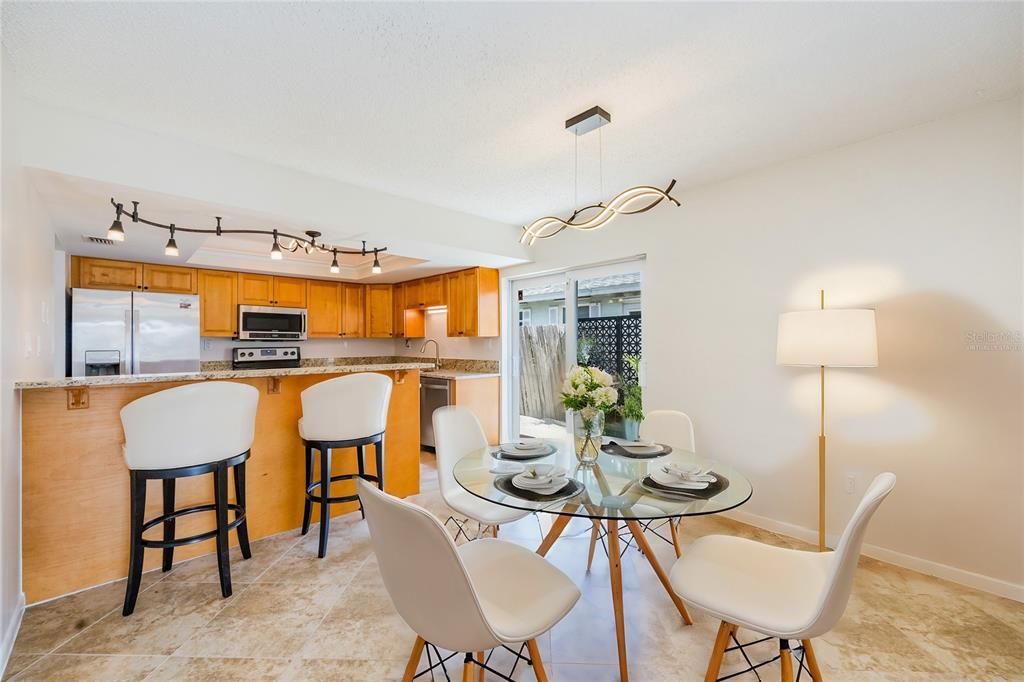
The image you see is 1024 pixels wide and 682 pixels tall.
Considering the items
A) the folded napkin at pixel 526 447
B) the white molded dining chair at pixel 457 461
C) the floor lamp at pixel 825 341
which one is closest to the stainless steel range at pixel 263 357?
the white molded dining chair at pixel 457 461

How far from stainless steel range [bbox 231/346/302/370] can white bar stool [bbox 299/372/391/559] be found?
2846mm

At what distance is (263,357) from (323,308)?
0.94m

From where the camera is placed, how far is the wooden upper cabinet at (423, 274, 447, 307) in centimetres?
545

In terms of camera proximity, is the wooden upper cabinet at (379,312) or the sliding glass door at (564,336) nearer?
the sliding glass door at (564,336)

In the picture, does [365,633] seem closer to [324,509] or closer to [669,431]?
[324,509]

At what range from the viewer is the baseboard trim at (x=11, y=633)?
5.54ft

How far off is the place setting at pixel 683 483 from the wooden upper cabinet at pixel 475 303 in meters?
3.26

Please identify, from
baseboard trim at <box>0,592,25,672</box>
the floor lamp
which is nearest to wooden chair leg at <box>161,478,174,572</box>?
baseboard trim at <box>0,592,25,672</box>

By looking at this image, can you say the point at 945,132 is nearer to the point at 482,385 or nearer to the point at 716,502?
the point at 716,502

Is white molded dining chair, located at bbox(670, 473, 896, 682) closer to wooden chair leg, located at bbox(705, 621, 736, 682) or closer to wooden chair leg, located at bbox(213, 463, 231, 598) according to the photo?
wooden chair leg, located at bbox(705, 621, 736, 682)

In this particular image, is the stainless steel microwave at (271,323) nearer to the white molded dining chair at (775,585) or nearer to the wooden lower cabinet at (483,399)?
the wooden lower cabinet at (483,399)

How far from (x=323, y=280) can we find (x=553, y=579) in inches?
207

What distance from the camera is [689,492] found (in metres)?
1.69

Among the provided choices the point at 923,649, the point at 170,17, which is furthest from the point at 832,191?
the point at 170,17
